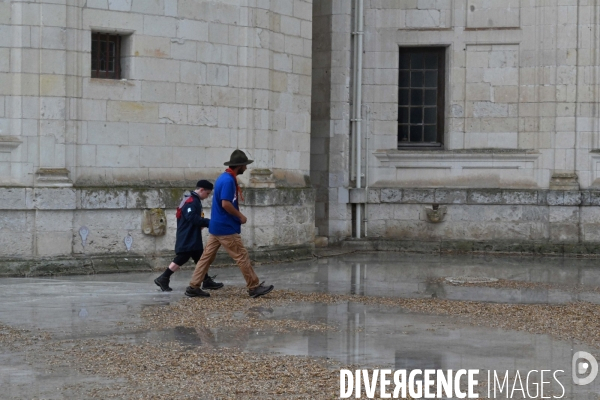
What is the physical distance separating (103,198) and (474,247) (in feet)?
25.6

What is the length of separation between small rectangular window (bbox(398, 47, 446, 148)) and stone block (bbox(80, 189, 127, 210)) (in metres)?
6.99

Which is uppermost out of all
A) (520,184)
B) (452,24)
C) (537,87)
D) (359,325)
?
(452,24)

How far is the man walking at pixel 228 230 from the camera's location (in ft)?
40.5

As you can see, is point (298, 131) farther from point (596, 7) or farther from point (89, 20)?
point (596, 7)

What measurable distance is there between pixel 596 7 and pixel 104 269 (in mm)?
10680

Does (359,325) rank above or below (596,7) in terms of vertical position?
below

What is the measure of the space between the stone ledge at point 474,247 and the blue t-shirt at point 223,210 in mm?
7603

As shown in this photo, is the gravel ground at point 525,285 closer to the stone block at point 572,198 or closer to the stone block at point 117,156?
the stone block at point 572,198

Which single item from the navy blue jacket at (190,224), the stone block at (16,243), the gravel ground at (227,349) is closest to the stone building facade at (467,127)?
the stone block at (16,243)

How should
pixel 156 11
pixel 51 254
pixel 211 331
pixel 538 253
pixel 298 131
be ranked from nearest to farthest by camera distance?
pixel 211 331
pixel 51 254
pixel 156 11
pixel 298 131
pixel 538 253

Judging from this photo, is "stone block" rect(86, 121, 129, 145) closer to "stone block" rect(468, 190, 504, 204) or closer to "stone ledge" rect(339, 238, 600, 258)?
"stone ledge" rect(339, 238, 600, 258)

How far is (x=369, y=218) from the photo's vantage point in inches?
792

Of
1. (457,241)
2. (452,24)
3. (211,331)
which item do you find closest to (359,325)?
(211,331)

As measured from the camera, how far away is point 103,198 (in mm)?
15094
